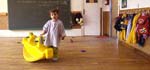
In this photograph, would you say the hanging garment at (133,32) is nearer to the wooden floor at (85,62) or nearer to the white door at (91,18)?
the wooden floor at (85,62)

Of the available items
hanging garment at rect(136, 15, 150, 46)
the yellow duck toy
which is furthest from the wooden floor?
hanging garment at rect(136, 15, 150, 46)

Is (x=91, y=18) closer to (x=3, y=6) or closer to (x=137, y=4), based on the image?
(x=3, y=6)

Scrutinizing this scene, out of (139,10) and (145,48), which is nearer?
(145,48)

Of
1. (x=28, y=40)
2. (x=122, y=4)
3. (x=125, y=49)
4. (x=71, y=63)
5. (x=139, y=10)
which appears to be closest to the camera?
(x=71, y=63)

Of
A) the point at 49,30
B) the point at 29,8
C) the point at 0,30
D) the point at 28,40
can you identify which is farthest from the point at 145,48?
the point at 0,30

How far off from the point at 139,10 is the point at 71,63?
1906 mm

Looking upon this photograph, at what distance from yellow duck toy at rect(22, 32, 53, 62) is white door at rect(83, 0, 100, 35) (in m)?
4.85

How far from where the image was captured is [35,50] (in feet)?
15.3

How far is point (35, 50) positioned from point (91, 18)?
17.1ft

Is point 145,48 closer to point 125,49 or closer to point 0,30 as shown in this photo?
point 125,49

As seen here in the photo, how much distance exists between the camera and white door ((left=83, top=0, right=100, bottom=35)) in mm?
9586

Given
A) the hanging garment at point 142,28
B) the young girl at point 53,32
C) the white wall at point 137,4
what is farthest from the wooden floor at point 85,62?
the white wall at point 137,4

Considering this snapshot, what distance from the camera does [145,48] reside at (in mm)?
→ 5039

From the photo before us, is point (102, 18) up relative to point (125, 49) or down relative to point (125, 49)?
up
